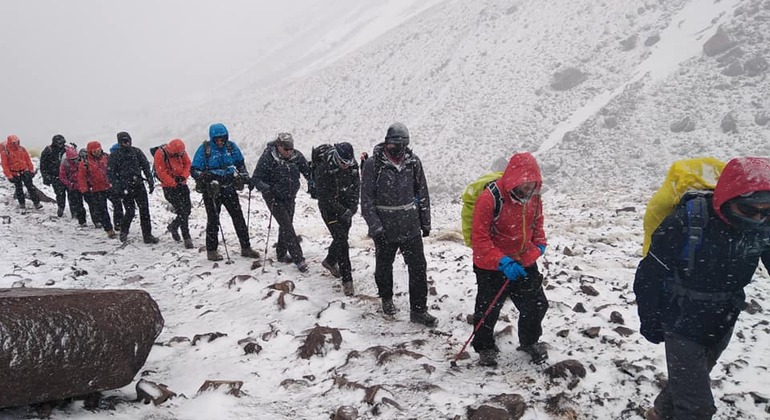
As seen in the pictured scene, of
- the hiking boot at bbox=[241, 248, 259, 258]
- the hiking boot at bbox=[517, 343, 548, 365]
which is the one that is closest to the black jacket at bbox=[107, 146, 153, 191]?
the hiking boot at bbox=[241, 248, 259, 258]

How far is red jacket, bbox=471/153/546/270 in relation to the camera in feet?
12.8

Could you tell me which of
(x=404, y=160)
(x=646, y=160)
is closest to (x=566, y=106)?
(x=646, y=160)

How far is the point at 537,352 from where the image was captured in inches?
175

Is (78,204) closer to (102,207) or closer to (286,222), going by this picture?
(102,207)

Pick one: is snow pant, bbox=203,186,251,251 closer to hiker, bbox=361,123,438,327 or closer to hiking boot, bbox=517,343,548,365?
hiker, bbox=361,123,438,327

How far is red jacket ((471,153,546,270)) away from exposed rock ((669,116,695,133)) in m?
18.7

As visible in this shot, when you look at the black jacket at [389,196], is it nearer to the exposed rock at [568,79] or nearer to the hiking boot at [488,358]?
the hiking boot at [488,358]

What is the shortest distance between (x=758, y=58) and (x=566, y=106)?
7968 mm

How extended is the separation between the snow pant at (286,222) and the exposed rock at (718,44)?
23.1 m

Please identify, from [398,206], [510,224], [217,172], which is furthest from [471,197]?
[217,172]

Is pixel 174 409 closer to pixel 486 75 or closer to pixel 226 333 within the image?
pixel 226 333

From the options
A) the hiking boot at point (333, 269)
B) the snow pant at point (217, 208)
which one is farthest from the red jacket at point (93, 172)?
the hiking boot at point (333, 269)

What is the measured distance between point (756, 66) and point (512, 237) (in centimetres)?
2252

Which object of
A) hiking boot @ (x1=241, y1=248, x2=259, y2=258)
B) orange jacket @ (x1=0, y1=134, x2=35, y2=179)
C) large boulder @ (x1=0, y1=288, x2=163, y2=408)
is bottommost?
hiking boot @ (x1=241, y1=248, x2=259, y2=258)
